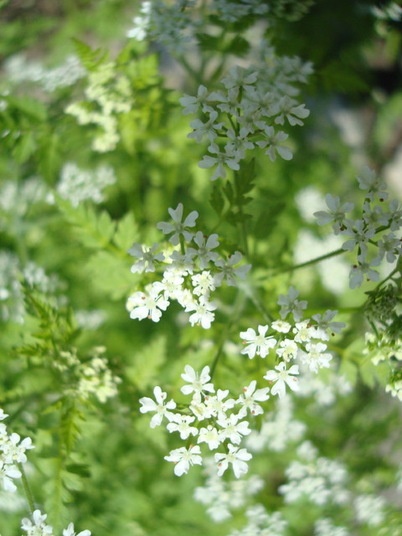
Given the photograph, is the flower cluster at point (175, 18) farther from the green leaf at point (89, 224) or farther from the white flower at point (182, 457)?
the white flower at point (182, 457)

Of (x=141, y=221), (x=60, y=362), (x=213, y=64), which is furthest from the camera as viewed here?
(x=213, y=64)

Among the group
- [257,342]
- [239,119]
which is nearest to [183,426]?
[257,342]

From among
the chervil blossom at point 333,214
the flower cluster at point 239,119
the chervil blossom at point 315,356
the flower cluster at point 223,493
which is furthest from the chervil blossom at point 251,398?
the flower cluster at point 223,493

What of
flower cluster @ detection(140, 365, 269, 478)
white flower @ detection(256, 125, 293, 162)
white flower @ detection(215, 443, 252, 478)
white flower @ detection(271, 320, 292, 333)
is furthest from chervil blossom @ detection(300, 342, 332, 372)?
white flower @ detection(256, 125, 293, 162)

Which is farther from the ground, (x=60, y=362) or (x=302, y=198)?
(x=302, y=198)

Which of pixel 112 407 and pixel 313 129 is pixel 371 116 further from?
pixel 112 407

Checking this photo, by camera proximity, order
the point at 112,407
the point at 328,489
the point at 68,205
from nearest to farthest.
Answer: the point at 68,205
the point at 112,407
the point at 328,489

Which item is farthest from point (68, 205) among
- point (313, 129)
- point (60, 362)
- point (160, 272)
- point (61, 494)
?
point (313, 129)
